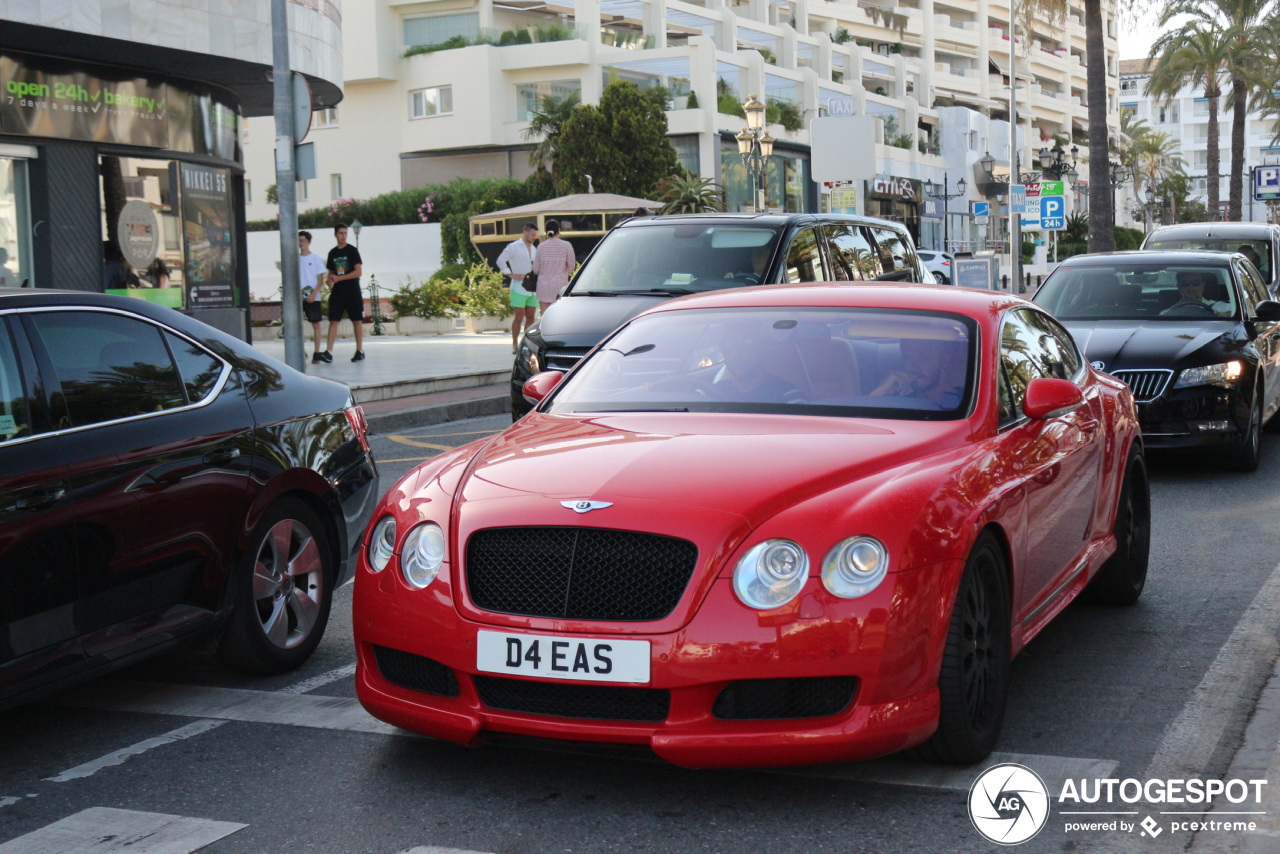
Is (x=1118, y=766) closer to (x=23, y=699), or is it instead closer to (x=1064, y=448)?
(x=1064, y=448)

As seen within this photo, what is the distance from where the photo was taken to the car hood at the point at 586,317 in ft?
36.5

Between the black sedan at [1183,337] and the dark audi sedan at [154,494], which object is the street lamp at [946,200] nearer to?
the black sedan at [1183,337]

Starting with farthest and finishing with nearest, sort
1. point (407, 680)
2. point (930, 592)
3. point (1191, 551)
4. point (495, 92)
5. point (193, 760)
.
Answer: point (495, 92)
point (1191, 551)
point (193, 760)
point (407, 680)
point (930, 592)

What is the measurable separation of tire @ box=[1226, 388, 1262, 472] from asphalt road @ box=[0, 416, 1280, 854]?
14.6ft

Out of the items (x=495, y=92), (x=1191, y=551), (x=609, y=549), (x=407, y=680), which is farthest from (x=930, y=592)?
(x=495, y=92)

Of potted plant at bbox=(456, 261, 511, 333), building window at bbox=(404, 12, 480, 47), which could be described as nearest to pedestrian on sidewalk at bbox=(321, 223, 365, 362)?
potted plant at bbox=(456, 261, 511, 333)

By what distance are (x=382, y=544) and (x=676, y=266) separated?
25.3 ft

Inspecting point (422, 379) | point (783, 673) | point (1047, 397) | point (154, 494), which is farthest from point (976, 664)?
point (422, 379)

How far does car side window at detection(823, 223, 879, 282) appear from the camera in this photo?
12.3m

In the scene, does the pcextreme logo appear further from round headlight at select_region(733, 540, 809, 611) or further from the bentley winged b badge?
the bentley winged b badge

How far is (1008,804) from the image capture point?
13.1ft

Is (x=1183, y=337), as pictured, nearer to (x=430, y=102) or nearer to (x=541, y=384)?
(x=541, y=384)

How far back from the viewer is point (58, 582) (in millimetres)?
4449

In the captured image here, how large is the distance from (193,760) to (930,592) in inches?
89.6
